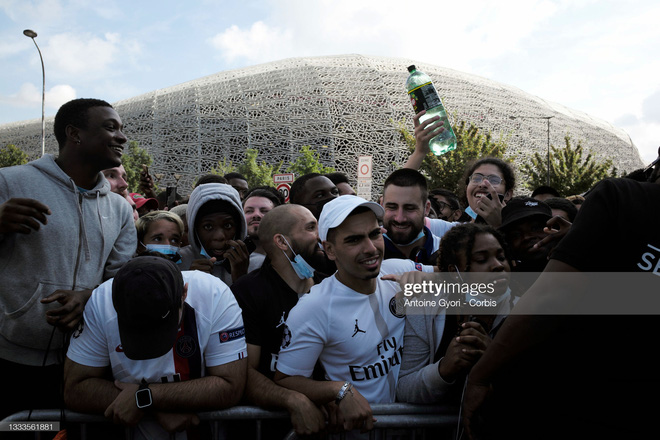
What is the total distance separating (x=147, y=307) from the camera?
2.13 meters

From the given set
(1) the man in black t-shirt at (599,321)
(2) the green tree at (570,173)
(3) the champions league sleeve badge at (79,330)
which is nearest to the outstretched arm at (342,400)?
(1) the man in black t-shirt at (599,321)

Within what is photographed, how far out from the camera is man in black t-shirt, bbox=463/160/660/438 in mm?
1532

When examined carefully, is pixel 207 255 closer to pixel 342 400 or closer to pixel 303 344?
pixel 303 344

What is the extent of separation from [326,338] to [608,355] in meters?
1.33

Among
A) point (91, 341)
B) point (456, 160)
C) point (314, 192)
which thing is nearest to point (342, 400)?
point (91, 341)

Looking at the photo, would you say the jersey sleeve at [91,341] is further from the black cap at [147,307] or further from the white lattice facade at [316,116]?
the white lattice facade at [316,116]

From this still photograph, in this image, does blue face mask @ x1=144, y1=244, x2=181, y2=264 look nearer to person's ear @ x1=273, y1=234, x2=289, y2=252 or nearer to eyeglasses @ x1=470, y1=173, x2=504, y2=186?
person's ear @ x1=273, y1=234, x2=289, y2=252

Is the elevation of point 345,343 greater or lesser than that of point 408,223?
lesser

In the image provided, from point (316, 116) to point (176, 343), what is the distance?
147ft

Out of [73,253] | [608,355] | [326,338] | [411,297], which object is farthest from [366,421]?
[73,253]

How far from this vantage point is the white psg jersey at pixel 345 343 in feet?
7.81

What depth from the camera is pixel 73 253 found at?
8.99 feet

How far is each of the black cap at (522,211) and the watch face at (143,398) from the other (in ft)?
8.41

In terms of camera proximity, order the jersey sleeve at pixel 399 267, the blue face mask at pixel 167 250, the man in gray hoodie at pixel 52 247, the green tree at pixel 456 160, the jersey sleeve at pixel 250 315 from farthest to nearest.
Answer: the green tree at pixel 456 160 < the blue face mask at pixel 167 250 < the jersey sleeve at pixel 399 267 < the jersey sleeve at pixel 250 315 < the man in gray hoodie at pixel 52 247
